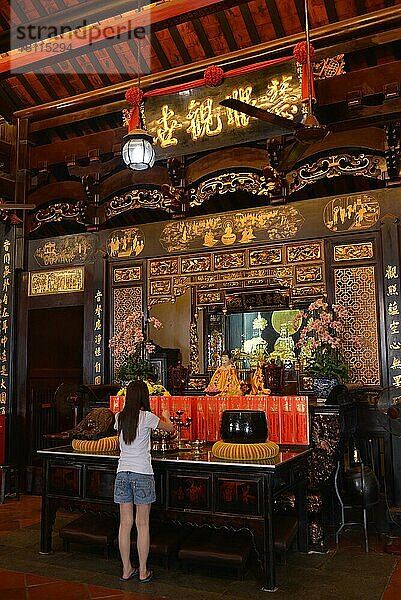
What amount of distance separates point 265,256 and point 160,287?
136cm

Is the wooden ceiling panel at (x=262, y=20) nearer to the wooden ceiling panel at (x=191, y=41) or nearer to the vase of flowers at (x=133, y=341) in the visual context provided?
the wooden ceiling panel at (x=191, y=41)

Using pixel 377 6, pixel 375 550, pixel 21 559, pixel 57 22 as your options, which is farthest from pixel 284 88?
pixel 21 559

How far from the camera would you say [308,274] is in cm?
609

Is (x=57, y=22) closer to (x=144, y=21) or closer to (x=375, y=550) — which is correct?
(x=144, y=21)

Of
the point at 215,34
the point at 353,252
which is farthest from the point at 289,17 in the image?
the point at 353,252

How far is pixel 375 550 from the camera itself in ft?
14.4

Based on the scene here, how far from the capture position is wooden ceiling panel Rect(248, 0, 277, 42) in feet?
20.6

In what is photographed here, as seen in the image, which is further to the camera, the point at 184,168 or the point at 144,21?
the point at 184,168

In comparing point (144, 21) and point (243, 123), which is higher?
point (144, 21)

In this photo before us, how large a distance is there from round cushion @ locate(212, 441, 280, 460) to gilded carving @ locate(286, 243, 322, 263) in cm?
273

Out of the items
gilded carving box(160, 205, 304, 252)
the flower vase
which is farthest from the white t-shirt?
gilded carving box(160, 205, 304, 252)

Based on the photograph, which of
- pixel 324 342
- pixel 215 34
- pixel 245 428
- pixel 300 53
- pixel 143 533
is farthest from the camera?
pixel 215 34

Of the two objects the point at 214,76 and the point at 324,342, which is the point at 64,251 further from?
the point at 324,342

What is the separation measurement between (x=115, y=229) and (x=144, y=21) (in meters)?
2.42
